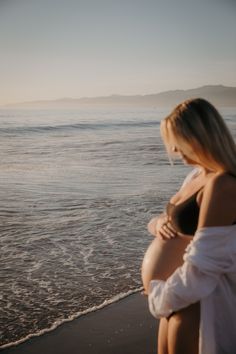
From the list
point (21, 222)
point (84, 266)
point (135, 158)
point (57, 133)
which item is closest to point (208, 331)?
point (84, 266)

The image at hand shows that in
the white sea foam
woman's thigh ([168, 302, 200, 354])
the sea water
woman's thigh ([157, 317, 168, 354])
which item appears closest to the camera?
woman's thigh ([168, 302, 200, 354])

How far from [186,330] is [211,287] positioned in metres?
0.26

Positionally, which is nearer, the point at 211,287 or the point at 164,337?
the point at 211,287

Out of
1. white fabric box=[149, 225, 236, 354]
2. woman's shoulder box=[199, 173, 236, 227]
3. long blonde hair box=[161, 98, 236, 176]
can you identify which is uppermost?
long blonde hair box=[161, 98, 236, 176]

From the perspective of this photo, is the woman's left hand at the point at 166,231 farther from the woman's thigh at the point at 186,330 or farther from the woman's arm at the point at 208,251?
the woman's thigh at the point at 186,330

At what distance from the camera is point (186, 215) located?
222 cm

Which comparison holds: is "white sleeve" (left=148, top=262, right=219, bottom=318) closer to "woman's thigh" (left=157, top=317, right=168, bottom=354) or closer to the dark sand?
"woman's thigh" (left=157, top=317, right=168, bottom=354)

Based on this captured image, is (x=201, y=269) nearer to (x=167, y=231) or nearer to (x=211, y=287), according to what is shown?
(x=211, y=287)

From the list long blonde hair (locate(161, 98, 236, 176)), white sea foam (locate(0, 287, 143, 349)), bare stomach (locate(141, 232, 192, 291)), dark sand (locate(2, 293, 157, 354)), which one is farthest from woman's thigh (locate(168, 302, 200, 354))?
white sea foam (locate(0, 287, 143, 349))

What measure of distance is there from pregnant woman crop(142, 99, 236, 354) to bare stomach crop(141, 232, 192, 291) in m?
0.10

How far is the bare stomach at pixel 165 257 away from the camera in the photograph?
2.38 meters

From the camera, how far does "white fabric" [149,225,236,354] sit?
2062 mm

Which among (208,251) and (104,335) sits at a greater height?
(208,251)

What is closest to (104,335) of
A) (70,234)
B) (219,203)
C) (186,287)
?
(186,287)
